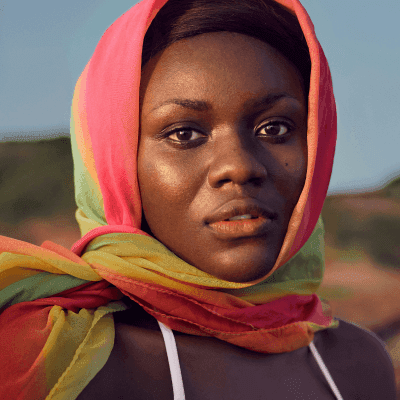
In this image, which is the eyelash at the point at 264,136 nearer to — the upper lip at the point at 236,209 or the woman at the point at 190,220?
the woman at the point at 190,220

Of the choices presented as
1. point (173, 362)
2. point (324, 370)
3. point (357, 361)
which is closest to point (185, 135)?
point (173, 362)

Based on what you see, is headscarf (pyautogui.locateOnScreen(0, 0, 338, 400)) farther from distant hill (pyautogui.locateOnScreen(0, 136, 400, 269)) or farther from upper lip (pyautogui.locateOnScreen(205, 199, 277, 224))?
distant hill (pyautogui.locateOnScreen(0, 136, 400, 269))

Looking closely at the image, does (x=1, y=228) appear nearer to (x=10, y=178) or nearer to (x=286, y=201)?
(x=10, y=178)

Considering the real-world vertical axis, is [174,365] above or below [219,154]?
below

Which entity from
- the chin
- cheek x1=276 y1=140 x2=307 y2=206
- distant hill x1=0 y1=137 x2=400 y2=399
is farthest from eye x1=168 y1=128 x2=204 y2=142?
distant hill x1=0 y1=137 x2=400 y2=399

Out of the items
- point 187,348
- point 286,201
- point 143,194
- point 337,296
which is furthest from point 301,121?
point 337,296

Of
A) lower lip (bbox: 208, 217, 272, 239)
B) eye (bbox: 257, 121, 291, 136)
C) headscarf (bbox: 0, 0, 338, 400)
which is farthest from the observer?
eye (bbox: 257, 121, 291, 136)

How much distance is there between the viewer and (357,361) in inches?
56.9

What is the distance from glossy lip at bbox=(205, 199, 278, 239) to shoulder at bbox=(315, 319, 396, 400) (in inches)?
23.3

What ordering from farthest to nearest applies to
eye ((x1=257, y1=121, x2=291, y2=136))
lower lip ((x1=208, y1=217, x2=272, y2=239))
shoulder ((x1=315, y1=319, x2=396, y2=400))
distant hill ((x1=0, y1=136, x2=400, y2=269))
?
distant hill ((x1=0, y1=136, x2=400, y2=269)) → shoulder ((x1=315, y1=319, x2=396, y2=400)) → eye ((x1=257, y1=121, x2=291, y2=136)) → lower lip ((x1=208, y1=217, x2=272, y2=239))

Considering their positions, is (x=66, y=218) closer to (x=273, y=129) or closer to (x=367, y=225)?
(x=367, y=225)

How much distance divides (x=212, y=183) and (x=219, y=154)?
78mm

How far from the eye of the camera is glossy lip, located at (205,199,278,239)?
1.07m

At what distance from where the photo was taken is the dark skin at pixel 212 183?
108cm
